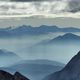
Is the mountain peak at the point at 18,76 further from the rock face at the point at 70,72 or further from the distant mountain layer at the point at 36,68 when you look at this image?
the rock face at the point at 70,72

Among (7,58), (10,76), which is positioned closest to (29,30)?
(7,58)

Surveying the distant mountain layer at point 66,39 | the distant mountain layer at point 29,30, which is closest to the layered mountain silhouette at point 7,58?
the distant mountain layer at point 29,30

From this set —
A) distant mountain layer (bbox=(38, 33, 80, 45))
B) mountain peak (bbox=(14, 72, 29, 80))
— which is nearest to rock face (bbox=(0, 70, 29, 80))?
mountain peak (bbox=(14, 72, 29, 80))

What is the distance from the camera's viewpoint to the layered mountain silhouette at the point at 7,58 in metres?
3.12

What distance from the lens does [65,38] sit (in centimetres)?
314

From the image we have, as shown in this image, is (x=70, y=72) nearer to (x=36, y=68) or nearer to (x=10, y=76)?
(x=36, y=68)

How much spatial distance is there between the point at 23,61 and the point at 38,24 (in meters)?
0.34

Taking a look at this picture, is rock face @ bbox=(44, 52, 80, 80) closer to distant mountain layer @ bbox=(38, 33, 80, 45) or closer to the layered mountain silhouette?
distant mountain layer @ bbox=(38, 33, 80, 45)

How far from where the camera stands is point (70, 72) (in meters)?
3.17

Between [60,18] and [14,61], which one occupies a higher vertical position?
[60,18]

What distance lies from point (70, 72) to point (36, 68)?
29cm

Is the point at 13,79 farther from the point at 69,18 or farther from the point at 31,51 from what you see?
the point at 69,18

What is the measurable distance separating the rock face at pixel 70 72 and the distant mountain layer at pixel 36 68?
40 mm

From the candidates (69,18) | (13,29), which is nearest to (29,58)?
(13,29)
